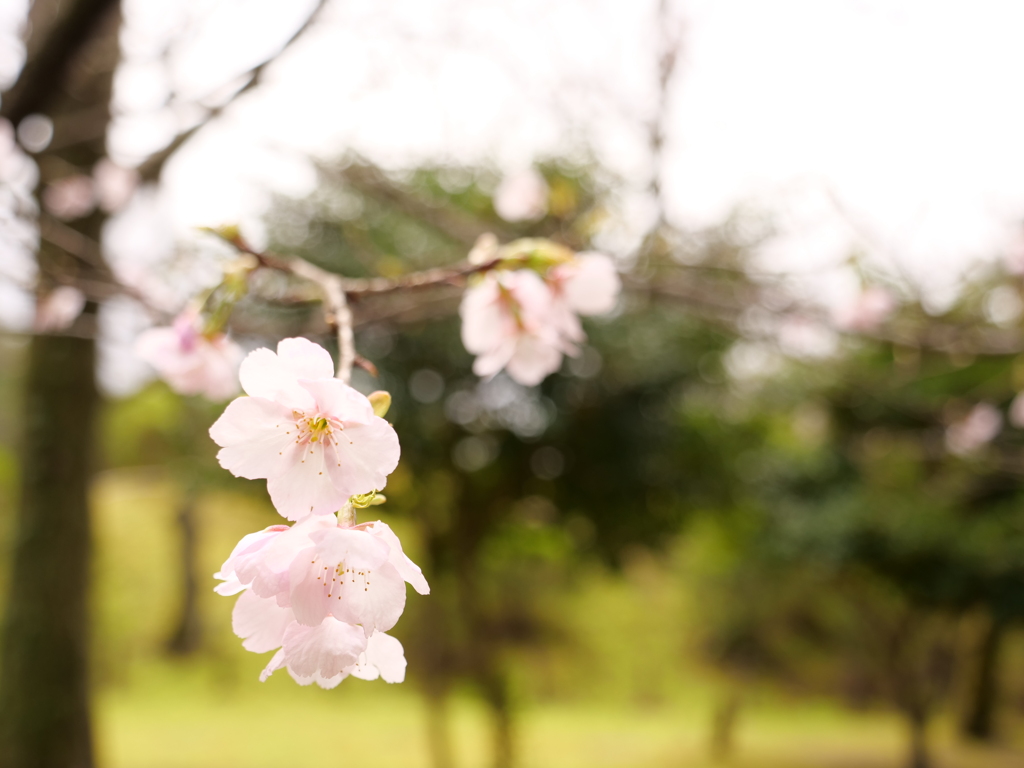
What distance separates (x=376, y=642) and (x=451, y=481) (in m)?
3.26

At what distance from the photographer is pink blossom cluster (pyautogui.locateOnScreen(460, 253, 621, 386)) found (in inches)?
22.0

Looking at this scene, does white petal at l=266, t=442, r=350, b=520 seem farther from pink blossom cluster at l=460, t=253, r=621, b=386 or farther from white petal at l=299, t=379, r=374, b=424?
pink blossom cluster at l=460, t=253, r=621, b=386

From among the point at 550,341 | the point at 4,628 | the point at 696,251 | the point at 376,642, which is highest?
the point at 696,251

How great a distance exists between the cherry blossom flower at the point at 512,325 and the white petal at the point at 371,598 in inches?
10.3

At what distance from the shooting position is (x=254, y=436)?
346 mm

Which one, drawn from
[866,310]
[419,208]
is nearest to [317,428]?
[419,208]

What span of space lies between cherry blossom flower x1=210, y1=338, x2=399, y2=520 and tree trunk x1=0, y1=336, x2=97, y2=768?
2.36 metres

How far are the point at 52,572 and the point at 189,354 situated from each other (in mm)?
2105

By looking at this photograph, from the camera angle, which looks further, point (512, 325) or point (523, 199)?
point (523, 199)

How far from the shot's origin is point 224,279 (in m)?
0.51

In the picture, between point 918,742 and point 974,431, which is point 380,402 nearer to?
point 974,431

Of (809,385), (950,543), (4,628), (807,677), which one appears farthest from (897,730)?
(4,628)

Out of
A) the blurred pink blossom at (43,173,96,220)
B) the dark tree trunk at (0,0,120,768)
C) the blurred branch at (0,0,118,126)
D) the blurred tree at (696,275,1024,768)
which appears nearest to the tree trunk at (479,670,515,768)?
the blurred tree at (696,275,1024,768)

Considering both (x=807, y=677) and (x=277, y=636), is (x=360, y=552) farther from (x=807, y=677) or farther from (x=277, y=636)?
(x=807, y=677)
